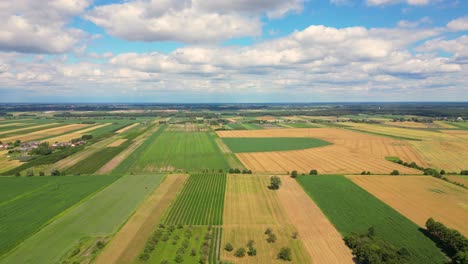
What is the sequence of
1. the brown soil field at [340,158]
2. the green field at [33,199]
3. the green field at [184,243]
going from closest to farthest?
1. the green field at [184,243]
2. the green field at [33,199]
3. the brown soil field at [340,158]

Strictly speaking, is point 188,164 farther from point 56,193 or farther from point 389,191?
point 389,191

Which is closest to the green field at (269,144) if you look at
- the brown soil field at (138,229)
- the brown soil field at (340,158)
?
the brown soil field at (340,158)

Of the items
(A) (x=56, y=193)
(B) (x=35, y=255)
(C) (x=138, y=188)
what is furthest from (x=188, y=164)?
(B) (x=35, y=255)

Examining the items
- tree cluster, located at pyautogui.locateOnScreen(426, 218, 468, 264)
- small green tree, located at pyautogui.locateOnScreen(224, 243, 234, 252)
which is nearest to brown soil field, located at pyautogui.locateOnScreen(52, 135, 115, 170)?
small green tree, located at pyautogui.locateOnScreen(224, 243, 234, 252)

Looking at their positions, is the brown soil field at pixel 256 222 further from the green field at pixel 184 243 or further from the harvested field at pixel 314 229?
the green field at pixel 184 243

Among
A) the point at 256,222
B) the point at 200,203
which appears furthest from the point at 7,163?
the point at 256,222

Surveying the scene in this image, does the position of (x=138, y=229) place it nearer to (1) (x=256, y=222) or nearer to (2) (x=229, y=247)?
(2) (x=229, y=247)
